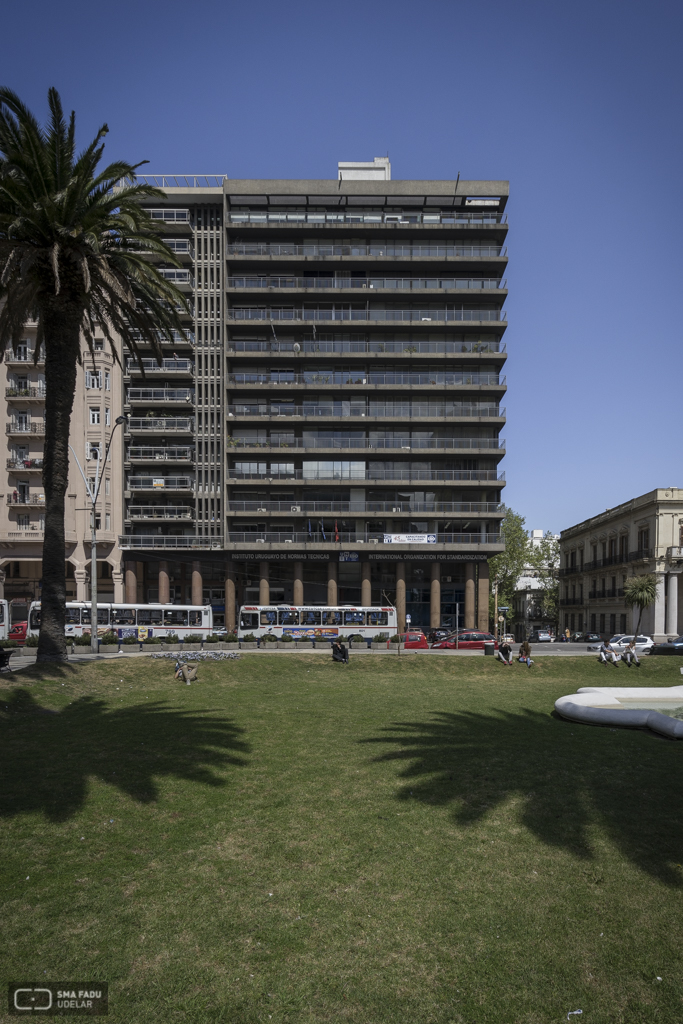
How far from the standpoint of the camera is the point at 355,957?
6598mm

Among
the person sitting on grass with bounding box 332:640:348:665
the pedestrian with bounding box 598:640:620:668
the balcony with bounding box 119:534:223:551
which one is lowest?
the pedestrian with bounding box 598:640:620:668

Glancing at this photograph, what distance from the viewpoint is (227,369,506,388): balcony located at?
2234 inches

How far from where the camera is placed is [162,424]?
58438mm

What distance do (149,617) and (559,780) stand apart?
3778 cm

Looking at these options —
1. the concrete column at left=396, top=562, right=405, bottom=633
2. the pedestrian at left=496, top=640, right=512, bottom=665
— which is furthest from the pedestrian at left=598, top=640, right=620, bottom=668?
the concrete column at left=396, top=562, right=405, bottom=633

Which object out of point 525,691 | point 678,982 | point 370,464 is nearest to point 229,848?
point 678,982

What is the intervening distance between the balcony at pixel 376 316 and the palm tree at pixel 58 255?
35223 millimetres

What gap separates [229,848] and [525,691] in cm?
1773

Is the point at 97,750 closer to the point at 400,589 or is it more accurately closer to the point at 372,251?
the point at 400,589

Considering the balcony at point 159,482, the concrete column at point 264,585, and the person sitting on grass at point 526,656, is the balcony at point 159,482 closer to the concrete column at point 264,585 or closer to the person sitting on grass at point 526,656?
the concrete column at point 264,585

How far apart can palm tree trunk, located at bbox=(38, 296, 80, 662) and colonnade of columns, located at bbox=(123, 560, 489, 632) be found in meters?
34.5

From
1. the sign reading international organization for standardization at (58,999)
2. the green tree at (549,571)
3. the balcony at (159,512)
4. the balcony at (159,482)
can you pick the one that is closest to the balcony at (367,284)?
the balcony at (159,482)

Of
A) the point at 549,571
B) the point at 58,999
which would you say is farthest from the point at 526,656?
the point at 549,571

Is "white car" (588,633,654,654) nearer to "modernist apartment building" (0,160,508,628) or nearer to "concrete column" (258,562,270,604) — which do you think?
"modernist apartment building" (0,160,508,628)
